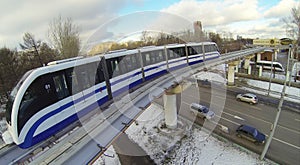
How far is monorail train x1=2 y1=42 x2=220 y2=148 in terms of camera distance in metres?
5.40

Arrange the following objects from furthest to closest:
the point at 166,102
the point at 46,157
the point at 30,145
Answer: the point at 166,102 < the point at 30,145 < the point at 46,157

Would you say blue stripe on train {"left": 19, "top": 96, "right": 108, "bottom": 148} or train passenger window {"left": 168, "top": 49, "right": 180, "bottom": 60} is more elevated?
train passenger window {"left": 168, "top": 49, "right": 180, "bottom": 60}

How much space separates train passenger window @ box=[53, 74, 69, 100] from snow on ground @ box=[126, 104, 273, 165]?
8.09 meters

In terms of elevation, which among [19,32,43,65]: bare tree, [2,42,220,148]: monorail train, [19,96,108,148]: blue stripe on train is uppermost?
[19,32,43,65]: bare tree

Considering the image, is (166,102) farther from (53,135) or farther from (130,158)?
(53,135)

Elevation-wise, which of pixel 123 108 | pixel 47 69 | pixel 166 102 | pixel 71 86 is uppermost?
pixel 47 69

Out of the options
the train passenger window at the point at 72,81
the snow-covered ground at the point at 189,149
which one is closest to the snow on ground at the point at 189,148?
the snow-covered ground at the point at 189,149

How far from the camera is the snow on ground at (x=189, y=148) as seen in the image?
10.9 m

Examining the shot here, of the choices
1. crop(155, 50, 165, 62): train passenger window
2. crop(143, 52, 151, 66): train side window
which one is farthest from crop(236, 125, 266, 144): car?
crop(143, 52, 151, 66): train side window

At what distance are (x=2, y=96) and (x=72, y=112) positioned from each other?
73.1ft

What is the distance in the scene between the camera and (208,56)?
19.2m

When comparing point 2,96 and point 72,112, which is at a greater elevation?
point 72,112

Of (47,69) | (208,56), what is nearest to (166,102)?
(208,56)

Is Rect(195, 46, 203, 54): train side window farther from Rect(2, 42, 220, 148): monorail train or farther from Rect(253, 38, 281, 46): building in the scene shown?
Rect(253, 38, 281, 46): building
